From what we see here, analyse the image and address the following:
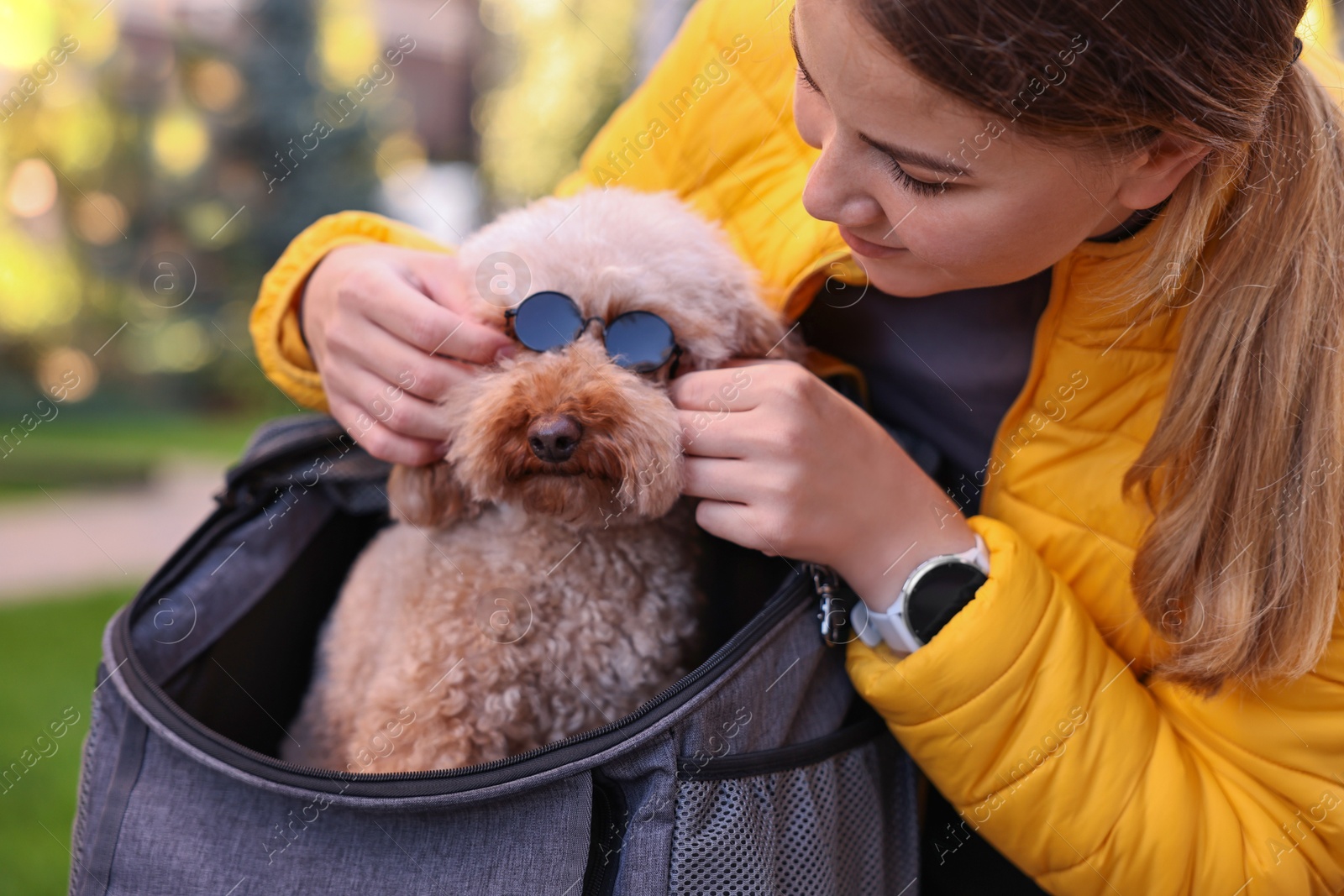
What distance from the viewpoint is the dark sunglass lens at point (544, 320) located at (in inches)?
46.2

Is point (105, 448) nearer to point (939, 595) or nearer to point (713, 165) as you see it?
point (713, 165)

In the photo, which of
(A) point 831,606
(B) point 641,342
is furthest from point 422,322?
(A) point 831,606

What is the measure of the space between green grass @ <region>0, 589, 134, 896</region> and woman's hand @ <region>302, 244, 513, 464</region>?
1.66 m

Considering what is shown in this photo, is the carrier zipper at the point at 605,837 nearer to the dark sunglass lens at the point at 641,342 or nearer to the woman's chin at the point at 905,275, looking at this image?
the dark sunglass lens at the point at 641,342

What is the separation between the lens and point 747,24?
136 centimetres

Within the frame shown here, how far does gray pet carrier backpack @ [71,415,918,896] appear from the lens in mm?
918

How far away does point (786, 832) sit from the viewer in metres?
0.99

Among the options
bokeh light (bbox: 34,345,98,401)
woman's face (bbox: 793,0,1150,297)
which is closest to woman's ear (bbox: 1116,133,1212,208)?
woman's face (bbox: 793,0,1150,297)

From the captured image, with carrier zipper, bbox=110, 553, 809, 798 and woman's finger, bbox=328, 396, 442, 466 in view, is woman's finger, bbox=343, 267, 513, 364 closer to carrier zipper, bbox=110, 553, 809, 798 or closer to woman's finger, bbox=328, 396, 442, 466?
woman's finger, bbox=328, 396, 442, 466

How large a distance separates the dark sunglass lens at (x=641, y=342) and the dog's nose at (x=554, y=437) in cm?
15

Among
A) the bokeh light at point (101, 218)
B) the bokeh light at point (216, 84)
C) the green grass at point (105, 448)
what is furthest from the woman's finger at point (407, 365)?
the bokeh light at point (216, 84)

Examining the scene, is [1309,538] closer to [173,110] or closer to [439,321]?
[439,321]

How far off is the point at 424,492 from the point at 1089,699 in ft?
3.00

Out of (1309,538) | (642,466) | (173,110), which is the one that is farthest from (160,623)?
(173,110)
